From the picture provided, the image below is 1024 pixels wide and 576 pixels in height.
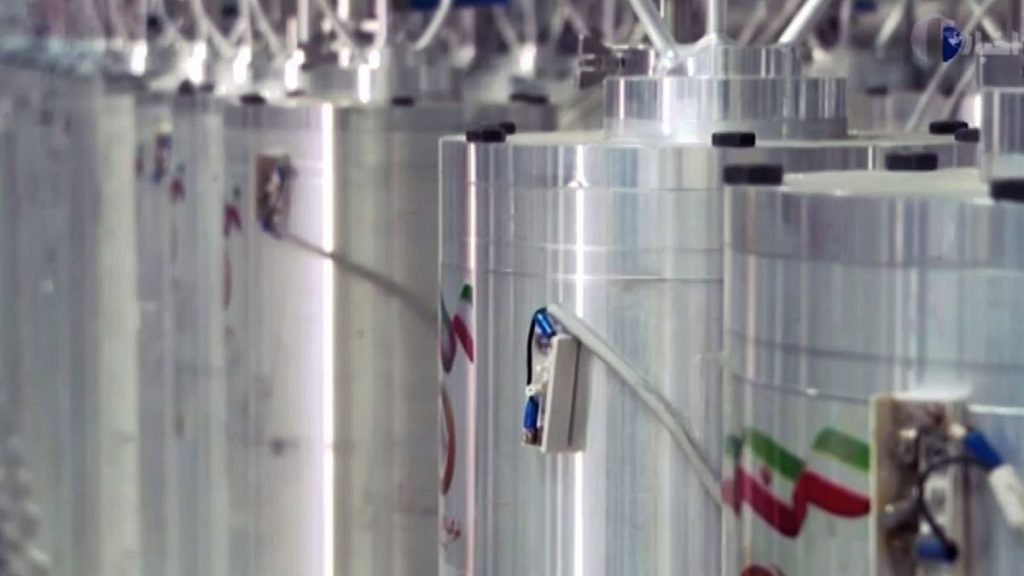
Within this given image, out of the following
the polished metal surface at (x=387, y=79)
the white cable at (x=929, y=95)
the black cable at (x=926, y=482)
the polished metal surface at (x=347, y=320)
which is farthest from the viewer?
the polished metal surface at (x=387, y=79)

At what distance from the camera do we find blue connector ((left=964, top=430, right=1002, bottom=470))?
3.16ft

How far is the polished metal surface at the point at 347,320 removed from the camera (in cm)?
211

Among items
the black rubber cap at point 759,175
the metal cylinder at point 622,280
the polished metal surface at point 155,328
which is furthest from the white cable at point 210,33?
the black rubber cap at point 759,175

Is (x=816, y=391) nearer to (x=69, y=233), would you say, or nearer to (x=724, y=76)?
(x=724, y=76)

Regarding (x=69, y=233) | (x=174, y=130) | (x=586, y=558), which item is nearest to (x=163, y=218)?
(x=174, y=130)

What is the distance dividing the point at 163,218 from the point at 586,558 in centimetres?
157

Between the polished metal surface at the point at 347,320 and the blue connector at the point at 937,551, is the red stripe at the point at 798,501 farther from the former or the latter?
the polished metal surface at the point at 347,320

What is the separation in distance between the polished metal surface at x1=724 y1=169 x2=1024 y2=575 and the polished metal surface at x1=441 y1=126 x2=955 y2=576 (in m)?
0.24

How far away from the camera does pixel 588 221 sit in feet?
4.77

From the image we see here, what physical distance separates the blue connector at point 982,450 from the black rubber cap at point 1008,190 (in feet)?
0.39

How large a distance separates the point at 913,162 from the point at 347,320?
1008mm

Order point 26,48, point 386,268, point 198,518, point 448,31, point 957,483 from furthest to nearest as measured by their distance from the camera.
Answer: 1. point 26,48
2. point 448,31
3. point 198,518
4. point 386,268
5. point 957,483

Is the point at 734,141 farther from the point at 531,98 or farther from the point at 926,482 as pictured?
the point at 531,98

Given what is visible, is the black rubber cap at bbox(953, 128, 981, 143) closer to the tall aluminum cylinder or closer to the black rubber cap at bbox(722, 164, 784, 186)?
the black rubber cap at bbox(722, 164, 784, 186)
